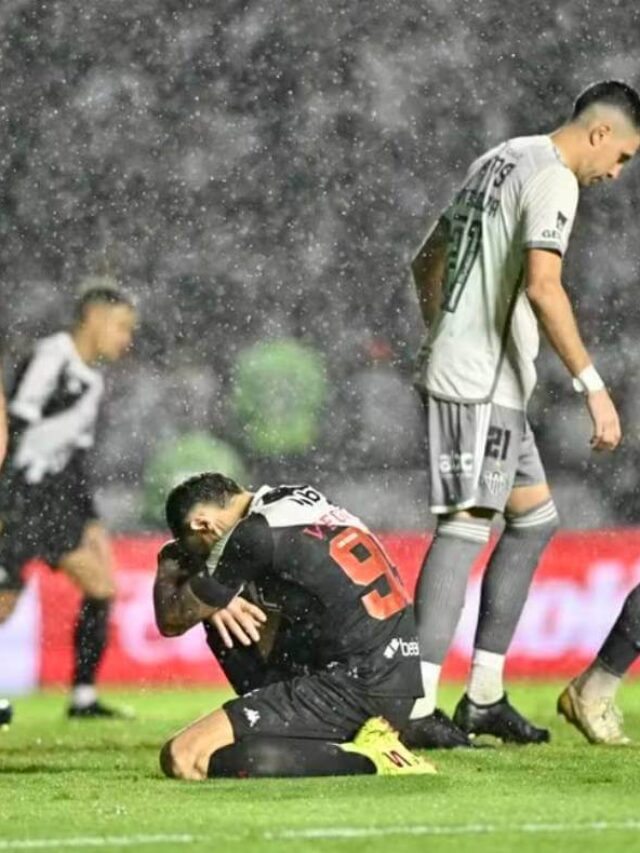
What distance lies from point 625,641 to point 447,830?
1973mm

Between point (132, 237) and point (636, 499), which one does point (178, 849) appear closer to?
point (636, 499)

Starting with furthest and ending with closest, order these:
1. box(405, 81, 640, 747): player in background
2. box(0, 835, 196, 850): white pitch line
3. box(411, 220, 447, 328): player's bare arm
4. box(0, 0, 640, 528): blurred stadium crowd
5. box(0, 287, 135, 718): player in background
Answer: box(0, 0, 640, 528): blurred stadium crowd < box(0, 287, 135, 718): player in background < box(411, 220, 447, 328): player's bare arm < box(405, 81, 640, 747): player in background < box(0, 835, 196, 850): white pitch line

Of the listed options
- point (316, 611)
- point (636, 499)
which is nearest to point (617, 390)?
point (636, 499)

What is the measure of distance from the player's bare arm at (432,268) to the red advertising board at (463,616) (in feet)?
9.30

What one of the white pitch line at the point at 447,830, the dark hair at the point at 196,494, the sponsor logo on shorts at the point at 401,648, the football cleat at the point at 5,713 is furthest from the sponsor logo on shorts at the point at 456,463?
the white pitch line at the point at 447,830

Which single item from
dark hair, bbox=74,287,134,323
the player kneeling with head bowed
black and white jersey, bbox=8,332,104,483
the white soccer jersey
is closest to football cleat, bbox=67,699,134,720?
black and white jersey, bbox=8,332,104,483

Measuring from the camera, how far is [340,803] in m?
5.28

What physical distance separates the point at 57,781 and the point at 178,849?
4.70 ft

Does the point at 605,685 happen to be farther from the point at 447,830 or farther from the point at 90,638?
the point at 90,638

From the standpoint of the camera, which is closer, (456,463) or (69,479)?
(456,463)

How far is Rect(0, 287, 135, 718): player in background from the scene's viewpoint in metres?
8.66

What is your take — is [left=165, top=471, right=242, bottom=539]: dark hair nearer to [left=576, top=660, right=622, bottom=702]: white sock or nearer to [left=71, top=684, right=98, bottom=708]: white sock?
[left=576, top=660, right=622, bottom=702]: white sock

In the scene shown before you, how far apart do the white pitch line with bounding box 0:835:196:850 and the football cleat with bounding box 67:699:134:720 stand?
364cm

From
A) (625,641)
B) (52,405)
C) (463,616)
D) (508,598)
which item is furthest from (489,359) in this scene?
(463,616)
